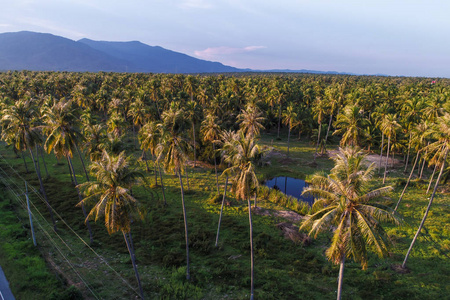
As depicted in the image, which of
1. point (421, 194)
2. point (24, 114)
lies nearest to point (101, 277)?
point (24, 114)

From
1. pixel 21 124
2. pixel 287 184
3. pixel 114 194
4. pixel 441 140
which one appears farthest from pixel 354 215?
pixel 287 184

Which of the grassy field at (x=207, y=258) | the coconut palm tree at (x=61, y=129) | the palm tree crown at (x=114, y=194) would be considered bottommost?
the grassy field at (x=207, y=258)

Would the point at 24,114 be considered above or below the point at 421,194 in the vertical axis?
above

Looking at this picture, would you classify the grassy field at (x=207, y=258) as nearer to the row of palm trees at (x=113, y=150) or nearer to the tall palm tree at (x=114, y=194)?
the row of palm trees at (x=113, y=150)

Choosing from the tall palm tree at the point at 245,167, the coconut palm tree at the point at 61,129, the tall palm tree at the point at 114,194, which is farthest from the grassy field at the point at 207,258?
the tall palm tree at the point at 114,194

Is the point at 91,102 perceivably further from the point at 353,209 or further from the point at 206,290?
the point at 353,209

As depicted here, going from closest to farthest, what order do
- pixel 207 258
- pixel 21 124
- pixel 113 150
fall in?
pixel 207 258 → pixel 21 124 → pixel 113 150

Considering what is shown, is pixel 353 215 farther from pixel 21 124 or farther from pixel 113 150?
pixel 21 124

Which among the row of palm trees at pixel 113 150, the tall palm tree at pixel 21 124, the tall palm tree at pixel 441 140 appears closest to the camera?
the row of palm trees at pixel 113 150
